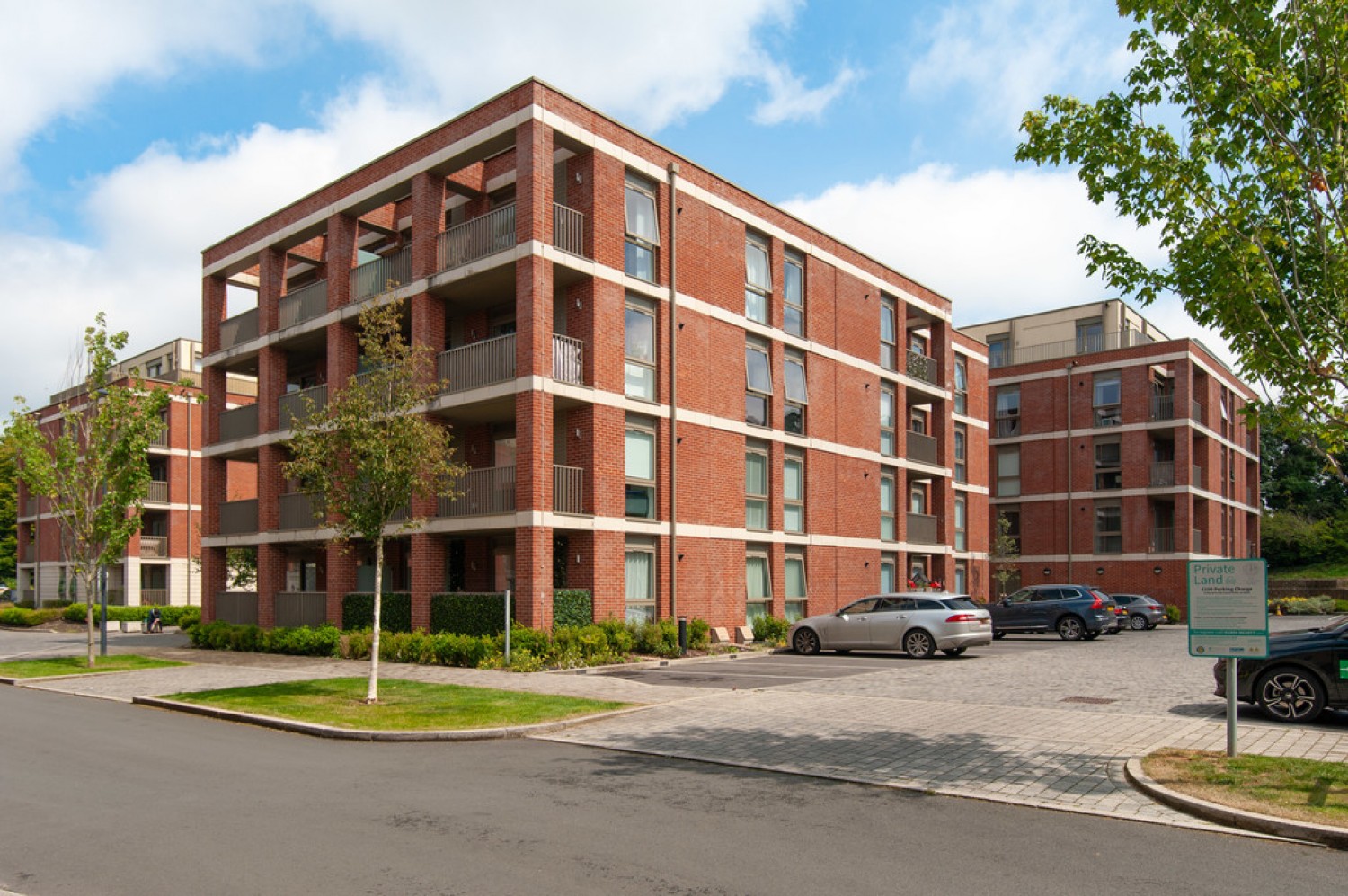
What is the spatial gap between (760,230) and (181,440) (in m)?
33.3

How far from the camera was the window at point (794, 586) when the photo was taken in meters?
29.7

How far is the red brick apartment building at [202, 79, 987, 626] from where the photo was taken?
76.6 feet

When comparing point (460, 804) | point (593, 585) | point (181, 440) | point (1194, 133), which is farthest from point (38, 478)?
point (181, 440)

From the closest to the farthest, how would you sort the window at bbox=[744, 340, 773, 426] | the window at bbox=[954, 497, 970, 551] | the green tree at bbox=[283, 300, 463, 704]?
the green tree at bbox=[283, 300, 463, 704], the window at bbox=[744, 340, 773, 426], the window at bbox=[954, 497, 970, 551]

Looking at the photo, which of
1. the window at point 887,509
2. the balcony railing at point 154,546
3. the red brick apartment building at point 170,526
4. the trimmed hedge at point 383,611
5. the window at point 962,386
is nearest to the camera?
the trimmed hedge at point 383,611

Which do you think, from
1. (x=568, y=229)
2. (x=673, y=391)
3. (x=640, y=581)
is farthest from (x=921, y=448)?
(x=568, y=229)

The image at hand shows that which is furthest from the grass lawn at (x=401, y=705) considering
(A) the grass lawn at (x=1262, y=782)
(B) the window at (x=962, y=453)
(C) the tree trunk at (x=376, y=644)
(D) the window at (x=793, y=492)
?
(B) the window at (x=962, y=453)

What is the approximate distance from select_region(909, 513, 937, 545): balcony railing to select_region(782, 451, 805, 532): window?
7418 mm

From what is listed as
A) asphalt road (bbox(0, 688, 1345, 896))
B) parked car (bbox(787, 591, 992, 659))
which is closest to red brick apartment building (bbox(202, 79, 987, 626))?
parked car (bbox(787, 591, 992, 659))

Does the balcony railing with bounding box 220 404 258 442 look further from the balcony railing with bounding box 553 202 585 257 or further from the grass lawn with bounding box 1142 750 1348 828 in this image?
the grass lawn with bounding box 1142 750 1348 828

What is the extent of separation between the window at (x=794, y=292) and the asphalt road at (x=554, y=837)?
70.2 ft

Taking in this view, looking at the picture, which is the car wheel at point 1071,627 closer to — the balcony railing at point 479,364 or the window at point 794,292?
the window at point 794,292

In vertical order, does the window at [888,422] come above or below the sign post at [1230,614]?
above

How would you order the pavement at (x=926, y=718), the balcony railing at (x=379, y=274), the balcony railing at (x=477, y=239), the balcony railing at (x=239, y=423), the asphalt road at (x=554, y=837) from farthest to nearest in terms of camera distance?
the balcony railing at (x=239, y=423)
the balcony railing at (x=379, y=274)
the balcony railing at (x=477, y=239)
the pavement at (x=926, y=718)
the asphalt road at (x=554, y=837)
